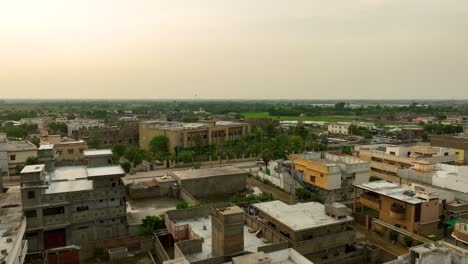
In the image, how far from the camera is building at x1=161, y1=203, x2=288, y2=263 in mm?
20250

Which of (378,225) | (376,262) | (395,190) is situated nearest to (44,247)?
(376,262)

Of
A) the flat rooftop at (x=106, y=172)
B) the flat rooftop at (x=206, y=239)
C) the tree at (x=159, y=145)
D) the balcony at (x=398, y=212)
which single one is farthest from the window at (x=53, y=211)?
the tree at (x=159, y=145)

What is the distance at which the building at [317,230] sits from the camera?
24.0 meters

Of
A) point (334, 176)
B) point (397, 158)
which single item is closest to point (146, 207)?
point (334, 176)

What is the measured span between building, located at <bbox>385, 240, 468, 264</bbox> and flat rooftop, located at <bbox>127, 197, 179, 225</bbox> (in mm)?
20665

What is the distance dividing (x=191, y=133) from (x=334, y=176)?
3782cm

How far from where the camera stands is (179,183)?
3969 centimetres

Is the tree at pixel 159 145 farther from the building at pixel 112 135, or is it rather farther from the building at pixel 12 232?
the building at pixel 12 232

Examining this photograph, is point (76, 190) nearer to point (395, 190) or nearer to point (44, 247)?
point (44, 247)

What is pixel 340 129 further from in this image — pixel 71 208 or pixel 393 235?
pixel 71 208

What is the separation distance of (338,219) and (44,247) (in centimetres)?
2232

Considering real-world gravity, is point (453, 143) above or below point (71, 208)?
above

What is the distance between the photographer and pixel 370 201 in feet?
106

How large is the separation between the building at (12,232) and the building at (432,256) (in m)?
20.3
